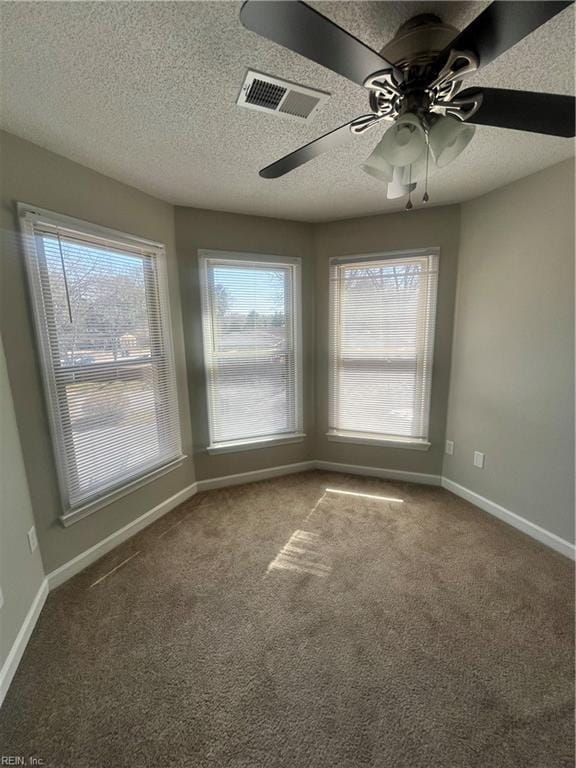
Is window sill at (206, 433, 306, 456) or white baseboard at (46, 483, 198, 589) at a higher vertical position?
window sill at (206, 433, 306, 456)

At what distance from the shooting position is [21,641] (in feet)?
4.59

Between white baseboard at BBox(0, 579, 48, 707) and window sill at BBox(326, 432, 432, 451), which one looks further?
window sill at BBox(326, 432, 432, 451)

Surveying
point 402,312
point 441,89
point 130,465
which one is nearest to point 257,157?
point 441,89

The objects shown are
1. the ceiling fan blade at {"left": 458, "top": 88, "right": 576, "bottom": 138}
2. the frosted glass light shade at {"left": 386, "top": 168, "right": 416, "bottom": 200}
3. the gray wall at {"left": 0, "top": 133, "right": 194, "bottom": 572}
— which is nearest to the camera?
the ceiling fan blade at {"left": 458, "top": 88, "right": 576, "bottom": 138}

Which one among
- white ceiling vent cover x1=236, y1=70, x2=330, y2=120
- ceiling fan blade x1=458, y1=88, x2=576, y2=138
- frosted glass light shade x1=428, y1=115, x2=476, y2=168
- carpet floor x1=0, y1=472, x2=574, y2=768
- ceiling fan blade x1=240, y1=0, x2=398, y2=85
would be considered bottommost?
carpet floor x1=0, y1=472, x2=574, y2=768

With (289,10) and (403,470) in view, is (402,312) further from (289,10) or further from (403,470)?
(289,10)

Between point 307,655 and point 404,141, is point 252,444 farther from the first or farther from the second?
point 404,141

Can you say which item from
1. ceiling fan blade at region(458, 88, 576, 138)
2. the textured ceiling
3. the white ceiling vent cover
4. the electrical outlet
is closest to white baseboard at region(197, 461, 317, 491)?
the electrical outlet

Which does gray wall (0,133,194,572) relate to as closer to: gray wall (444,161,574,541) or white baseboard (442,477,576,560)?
gray wall (444,161,574,541)

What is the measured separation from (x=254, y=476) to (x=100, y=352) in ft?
5.65

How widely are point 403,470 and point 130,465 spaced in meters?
2.33

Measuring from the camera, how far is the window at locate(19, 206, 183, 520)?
1.67 metres

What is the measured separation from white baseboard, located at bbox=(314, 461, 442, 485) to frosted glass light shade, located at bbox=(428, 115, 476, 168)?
252 centimetres

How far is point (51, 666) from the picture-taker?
1343 millimetres
